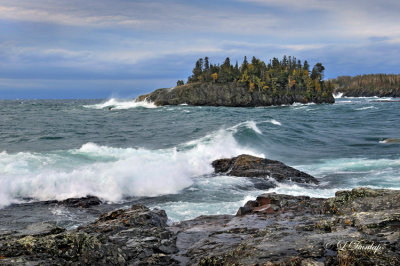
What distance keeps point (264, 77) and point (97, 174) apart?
411ft

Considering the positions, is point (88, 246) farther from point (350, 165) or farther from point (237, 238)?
point (350, 165)

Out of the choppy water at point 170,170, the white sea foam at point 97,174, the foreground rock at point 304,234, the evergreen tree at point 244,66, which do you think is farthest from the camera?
the evergreen tree at point 244,66

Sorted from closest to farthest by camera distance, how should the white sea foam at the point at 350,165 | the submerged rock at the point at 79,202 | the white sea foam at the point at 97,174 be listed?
the submerged rock at the point at 79,202
the white sea foam at the point at 97,174
the white sea foam at the point at 350,165

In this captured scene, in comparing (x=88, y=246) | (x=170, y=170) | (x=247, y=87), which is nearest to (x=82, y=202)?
(x=170, y=170)

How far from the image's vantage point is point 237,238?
7730 mm

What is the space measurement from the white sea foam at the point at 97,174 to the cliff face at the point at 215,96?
9509cm

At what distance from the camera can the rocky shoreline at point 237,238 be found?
5617 mm

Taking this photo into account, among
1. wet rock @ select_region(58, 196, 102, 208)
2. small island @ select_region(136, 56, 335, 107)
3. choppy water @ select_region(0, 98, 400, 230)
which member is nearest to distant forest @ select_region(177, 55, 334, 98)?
small island @ select_region(136, 56, 335, 107)

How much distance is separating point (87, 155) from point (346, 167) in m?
17.6

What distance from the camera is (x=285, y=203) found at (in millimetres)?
11148

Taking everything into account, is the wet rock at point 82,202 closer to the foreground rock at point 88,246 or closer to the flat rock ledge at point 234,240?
the flat rock ledge at point 234,240

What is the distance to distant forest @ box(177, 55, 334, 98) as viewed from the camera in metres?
131

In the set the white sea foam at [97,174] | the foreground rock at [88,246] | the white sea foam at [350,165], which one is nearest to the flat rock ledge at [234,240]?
the foreground rock at [88,246]

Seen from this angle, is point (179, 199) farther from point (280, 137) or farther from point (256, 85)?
point (256, 85)
